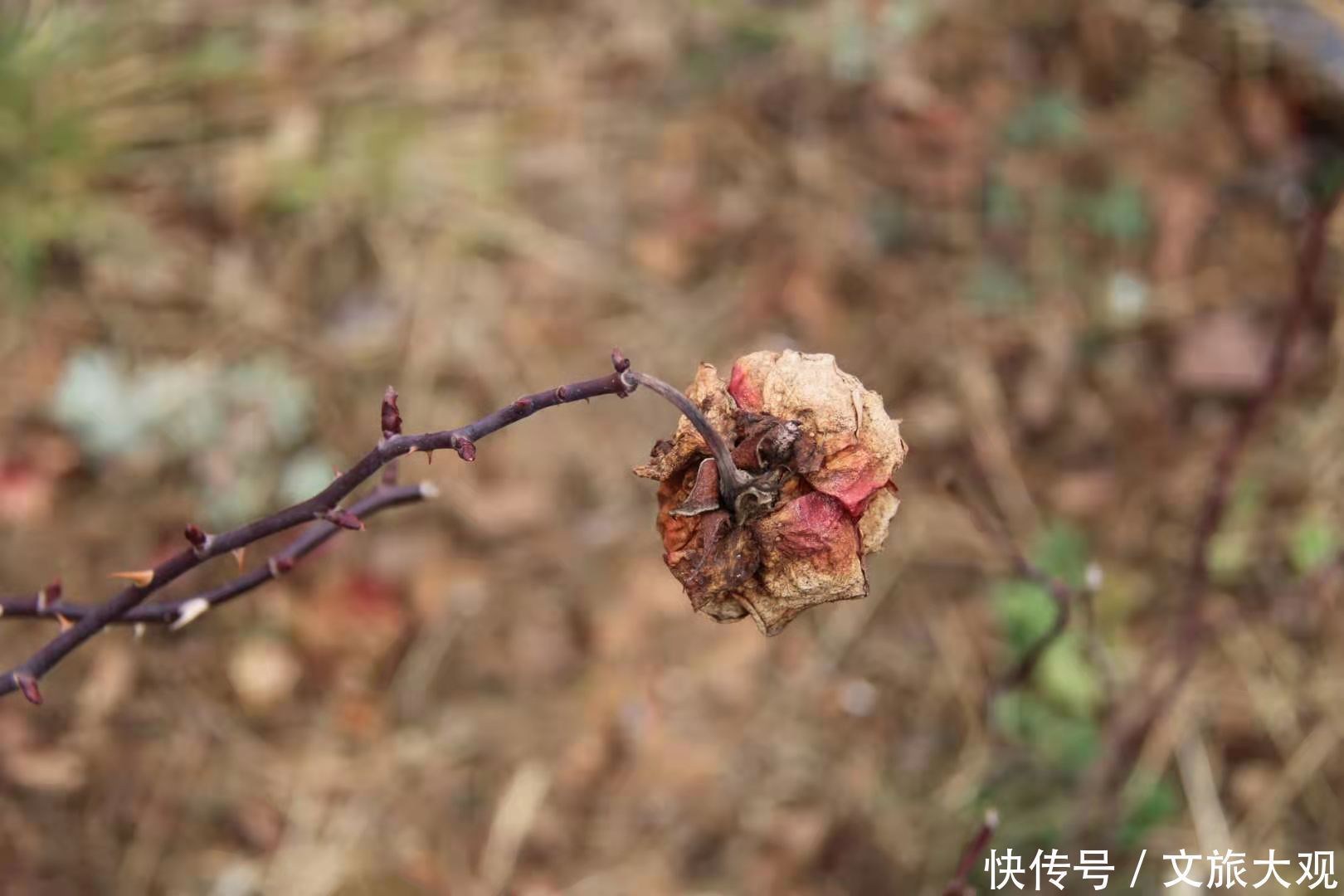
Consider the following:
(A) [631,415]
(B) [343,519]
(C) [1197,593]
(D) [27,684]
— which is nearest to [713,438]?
(B) [343,519]

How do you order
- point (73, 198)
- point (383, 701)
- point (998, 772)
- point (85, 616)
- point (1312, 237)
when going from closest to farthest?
point (85, 616) → point (1312, 237) → point (998, 772) → point (383, 701) → point (73, 198)

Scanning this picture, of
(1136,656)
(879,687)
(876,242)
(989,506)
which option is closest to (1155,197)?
(876,242)

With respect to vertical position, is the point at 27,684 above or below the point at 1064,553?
above

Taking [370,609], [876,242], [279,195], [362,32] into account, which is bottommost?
[370,609]

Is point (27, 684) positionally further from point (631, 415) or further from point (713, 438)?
point (631, 415)

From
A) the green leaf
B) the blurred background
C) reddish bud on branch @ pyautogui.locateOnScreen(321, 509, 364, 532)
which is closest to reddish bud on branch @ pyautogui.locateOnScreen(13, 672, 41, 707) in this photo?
reddish bud on branch @ pyautogui.locateOnScreen(321, 509, 364, 532)

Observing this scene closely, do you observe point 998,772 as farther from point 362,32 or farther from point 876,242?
point 362,32

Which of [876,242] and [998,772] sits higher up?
[876,242]

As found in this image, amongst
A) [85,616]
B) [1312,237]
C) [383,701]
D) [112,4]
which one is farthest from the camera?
[112,4]
